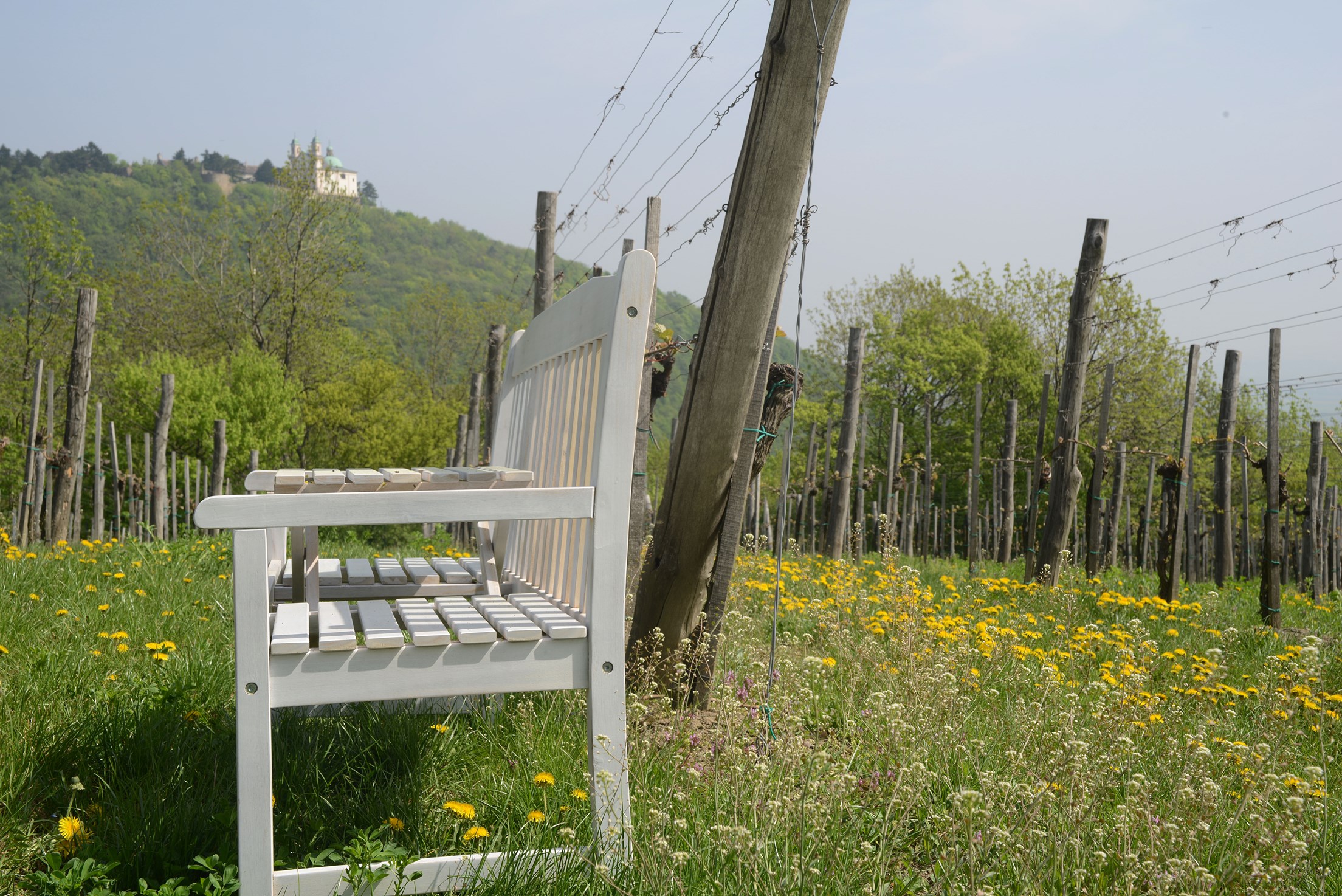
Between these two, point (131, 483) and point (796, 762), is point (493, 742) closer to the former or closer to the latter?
point (796, 762)

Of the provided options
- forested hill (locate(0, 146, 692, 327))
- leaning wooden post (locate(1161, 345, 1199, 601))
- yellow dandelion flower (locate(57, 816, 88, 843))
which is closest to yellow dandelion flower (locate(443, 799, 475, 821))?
yellow dandelion flower (locate(57, 816, 88, 843))

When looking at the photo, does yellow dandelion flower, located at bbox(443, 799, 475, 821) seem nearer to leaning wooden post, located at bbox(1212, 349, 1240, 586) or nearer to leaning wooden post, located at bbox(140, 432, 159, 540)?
leaning wooden post, located at bbox(1212, 349, 1240, 586)

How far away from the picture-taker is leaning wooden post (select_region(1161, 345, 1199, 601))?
6656 mm

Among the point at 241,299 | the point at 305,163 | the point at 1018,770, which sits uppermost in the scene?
the point at 305,163

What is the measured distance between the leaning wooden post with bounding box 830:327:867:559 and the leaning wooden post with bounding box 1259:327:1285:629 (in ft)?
12.3

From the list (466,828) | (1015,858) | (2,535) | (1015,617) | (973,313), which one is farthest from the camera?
(973,313)

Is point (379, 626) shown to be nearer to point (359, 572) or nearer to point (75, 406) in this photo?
point (359, 572)

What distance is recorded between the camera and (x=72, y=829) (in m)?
1.83

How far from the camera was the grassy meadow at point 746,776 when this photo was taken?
1.64 meters

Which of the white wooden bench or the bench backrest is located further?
the bench backrest

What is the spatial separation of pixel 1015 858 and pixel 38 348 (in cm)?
3024

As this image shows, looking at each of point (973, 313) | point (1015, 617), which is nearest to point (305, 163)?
point (973, 313)

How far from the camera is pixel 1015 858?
5.12 feet

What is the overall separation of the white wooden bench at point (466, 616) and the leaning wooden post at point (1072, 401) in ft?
19.1
